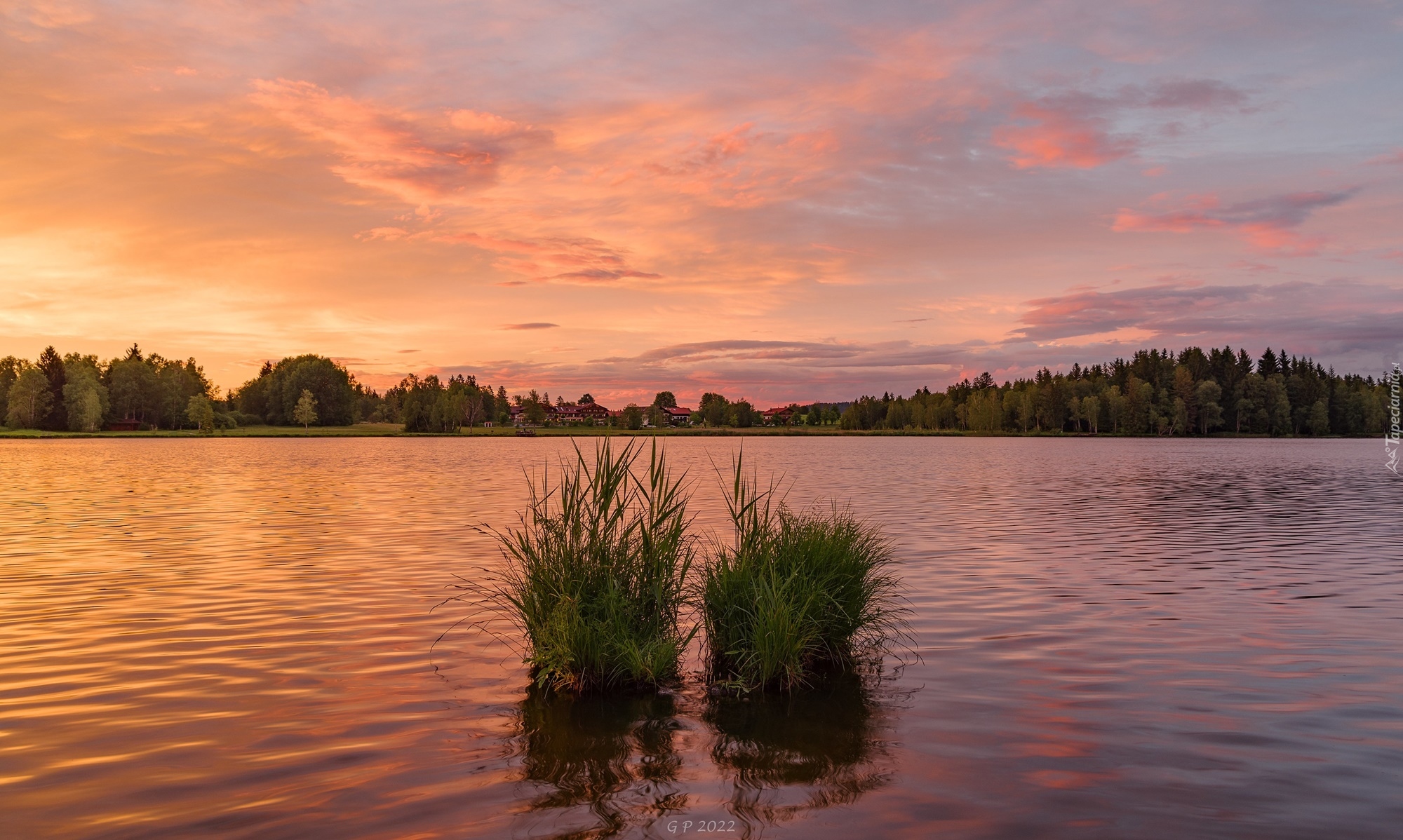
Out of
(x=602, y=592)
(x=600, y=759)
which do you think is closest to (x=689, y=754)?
(x=600, y=759)

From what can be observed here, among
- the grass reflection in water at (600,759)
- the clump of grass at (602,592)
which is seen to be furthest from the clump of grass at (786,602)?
the grass reflection in water at (600,759)

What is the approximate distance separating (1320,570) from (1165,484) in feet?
120

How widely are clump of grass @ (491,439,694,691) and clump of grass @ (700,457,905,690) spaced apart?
0.67m

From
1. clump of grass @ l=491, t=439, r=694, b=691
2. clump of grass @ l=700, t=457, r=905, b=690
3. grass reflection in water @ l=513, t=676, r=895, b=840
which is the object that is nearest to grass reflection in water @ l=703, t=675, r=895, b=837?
grass reflection in water @ l=513, t=676, r=895, b=840

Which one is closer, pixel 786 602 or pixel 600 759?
pixel 600 759

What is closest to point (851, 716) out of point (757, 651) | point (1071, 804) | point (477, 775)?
point (757, 651)

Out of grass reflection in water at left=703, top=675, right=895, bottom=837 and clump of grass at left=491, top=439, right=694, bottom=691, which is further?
clump of grass at left=491, top=439, right=694, bottom=691

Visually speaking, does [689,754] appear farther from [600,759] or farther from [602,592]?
[602,592]

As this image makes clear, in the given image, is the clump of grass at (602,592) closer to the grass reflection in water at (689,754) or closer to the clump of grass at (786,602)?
the grass reflection in water at (689,754)

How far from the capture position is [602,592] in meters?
11.9

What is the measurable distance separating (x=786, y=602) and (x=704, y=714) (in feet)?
7.80

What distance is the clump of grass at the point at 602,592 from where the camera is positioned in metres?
11.5

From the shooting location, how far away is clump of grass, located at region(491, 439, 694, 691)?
11.5 m

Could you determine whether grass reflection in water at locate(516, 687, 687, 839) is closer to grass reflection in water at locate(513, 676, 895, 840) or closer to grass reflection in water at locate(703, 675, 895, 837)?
grass reflection in water at locate(513, 676, 895, 840)
